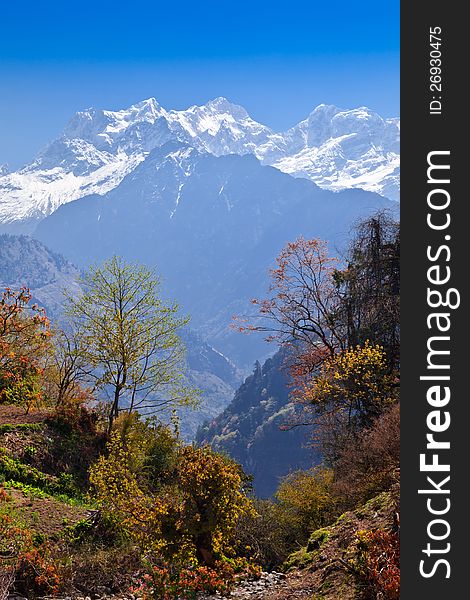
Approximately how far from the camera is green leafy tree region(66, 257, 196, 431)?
21969 mm

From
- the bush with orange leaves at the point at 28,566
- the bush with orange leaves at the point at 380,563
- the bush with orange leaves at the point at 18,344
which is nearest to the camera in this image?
the bush with orange leaves at the point at 380,563

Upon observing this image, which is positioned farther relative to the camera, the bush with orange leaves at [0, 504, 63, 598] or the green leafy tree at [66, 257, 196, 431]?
the green leafy tree at [66, 257, 196, 431]

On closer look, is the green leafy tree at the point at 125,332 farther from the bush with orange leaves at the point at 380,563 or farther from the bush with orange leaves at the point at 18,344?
the bush with orange leaves at the point at 380,563

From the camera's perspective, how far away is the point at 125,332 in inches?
864

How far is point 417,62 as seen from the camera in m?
4.99

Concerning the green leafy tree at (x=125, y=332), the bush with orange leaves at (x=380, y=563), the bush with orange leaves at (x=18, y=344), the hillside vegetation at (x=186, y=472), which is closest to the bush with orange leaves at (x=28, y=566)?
the hillside vegetation at (x=186, y=472)

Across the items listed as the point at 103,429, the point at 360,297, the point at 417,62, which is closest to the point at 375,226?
the point at 360,297

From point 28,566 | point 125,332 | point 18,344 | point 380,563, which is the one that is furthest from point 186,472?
point 18,344

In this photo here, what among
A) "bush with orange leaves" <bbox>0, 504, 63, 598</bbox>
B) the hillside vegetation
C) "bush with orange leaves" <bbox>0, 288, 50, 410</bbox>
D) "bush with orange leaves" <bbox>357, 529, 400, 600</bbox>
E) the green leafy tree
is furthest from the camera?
the green leafy tree

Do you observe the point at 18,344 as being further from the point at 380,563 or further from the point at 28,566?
the point at 380,563

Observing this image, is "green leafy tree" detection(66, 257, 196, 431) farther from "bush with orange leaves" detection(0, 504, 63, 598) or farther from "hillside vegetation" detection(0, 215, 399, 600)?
"bush with orange leaves" detection(0, 504, 63, 598)

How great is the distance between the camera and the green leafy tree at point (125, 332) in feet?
72.1

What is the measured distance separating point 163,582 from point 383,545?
420 centimetres

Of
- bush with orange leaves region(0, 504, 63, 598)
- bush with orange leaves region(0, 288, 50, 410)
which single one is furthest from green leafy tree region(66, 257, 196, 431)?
bush with orange leaves region(0, 504, 63, 598)
